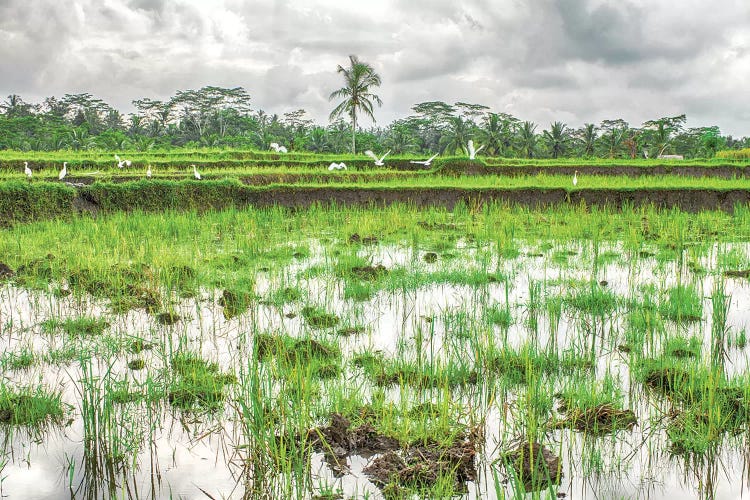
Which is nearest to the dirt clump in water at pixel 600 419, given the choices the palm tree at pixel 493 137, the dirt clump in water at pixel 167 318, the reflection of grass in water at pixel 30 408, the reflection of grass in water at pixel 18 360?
the reflection of grass in water at pixel 30 408

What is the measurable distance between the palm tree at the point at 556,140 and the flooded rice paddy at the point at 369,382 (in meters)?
28.3

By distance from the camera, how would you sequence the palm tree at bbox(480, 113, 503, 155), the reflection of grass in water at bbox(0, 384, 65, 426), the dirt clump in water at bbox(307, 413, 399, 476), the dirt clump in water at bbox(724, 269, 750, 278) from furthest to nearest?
the palm tree at bbox(480, 113, 503, 155), the dirt clump in water at bbox(724, 269, 750, 278), the reflection of grass in water at bbox(0, 384, 65, 426), the dirt clump in water at bbox(307, 413, 399, 476)

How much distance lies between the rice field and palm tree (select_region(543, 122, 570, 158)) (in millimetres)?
27730

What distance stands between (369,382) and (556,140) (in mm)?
31663

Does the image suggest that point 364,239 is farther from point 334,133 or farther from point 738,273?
point 334,133

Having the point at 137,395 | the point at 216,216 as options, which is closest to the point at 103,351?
the point at 137,395

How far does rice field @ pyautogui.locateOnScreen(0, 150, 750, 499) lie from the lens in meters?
1.96

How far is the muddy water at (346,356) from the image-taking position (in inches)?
76.2

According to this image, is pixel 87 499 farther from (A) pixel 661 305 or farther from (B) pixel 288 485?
(A) pixel 661 305

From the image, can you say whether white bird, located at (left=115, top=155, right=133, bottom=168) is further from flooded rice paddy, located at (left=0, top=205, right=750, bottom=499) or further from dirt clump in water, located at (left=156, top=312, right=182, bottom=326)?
dirt clump in water, located at (left=156, top=312, right=182, bottom=326)

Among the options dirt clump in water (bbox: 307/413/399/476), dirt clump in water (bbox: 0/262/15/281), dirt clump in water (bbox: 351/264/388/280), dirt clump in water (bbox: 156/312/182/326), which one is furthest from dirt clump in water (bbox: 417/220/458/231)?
dirt clump in water (bbox: 307/413/399/476)

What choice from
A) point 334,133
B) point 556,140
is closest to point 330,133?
point 334,133

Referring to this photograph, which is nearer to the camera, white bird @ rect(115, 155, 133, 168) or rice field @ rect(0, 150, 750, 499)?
rice field @ rect(0, 150, 750, 499)

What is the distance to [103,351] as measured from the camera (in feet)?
9.87
